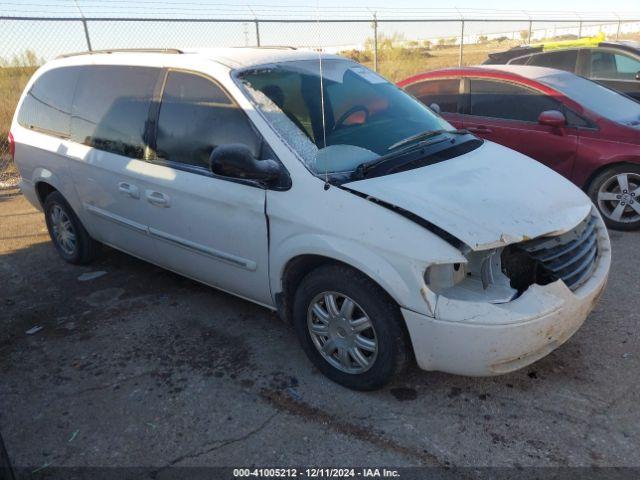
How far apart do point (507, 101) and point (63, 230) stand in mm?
4725

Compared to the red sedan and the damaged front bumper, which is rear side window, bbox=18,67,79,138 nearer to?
the red sedan

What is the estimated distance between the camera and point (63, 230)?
5.03 m

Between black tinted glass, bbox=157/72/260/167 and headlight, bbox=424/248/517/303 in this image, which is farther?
black tinted glass, bbox=157/72/260/167

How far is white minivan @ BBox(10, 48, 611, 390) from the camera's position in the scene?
2576 millimetres

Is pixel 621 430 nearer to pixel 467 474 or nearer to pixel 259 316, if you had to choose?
pixel 467 474

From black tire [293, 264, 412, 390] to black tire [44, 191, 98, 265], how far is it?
2.68m

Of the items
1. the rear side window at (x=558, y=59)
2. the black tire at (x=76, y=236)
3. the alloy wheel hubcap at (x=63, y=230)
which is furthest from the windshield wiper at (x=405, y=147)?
the rear side window at (x=558, y=59)

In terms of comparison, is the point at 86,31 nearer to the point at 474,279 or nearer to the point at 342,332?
the point at 342,332

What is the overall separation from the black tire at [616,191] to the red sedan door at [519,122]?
292 millimetres

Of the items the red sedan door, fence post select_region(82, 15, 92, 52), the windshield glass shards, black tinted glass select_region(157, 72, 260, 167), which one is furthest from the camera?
fence post select_region(82, 15, 92, 52)

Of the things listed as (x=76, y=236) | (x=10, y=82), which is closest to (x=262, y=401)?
(x=76, y=236)

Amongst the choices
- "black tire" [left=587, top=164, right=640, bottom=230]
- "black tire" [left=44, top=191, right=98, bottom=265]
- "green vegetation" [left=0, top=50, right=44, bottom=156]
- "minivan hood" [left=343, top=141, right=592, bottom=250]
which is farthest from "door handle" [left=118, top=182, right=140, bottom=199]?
"green vegetation" [left=0, top=50, right=44, bottom=156]

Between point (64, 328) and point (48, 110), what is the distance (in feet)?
6.49

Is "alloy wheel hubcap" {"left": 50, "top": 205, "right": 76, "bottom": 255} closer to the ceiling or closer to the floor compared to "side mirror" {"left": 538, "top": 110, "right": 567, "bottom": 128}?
closer to the floor
